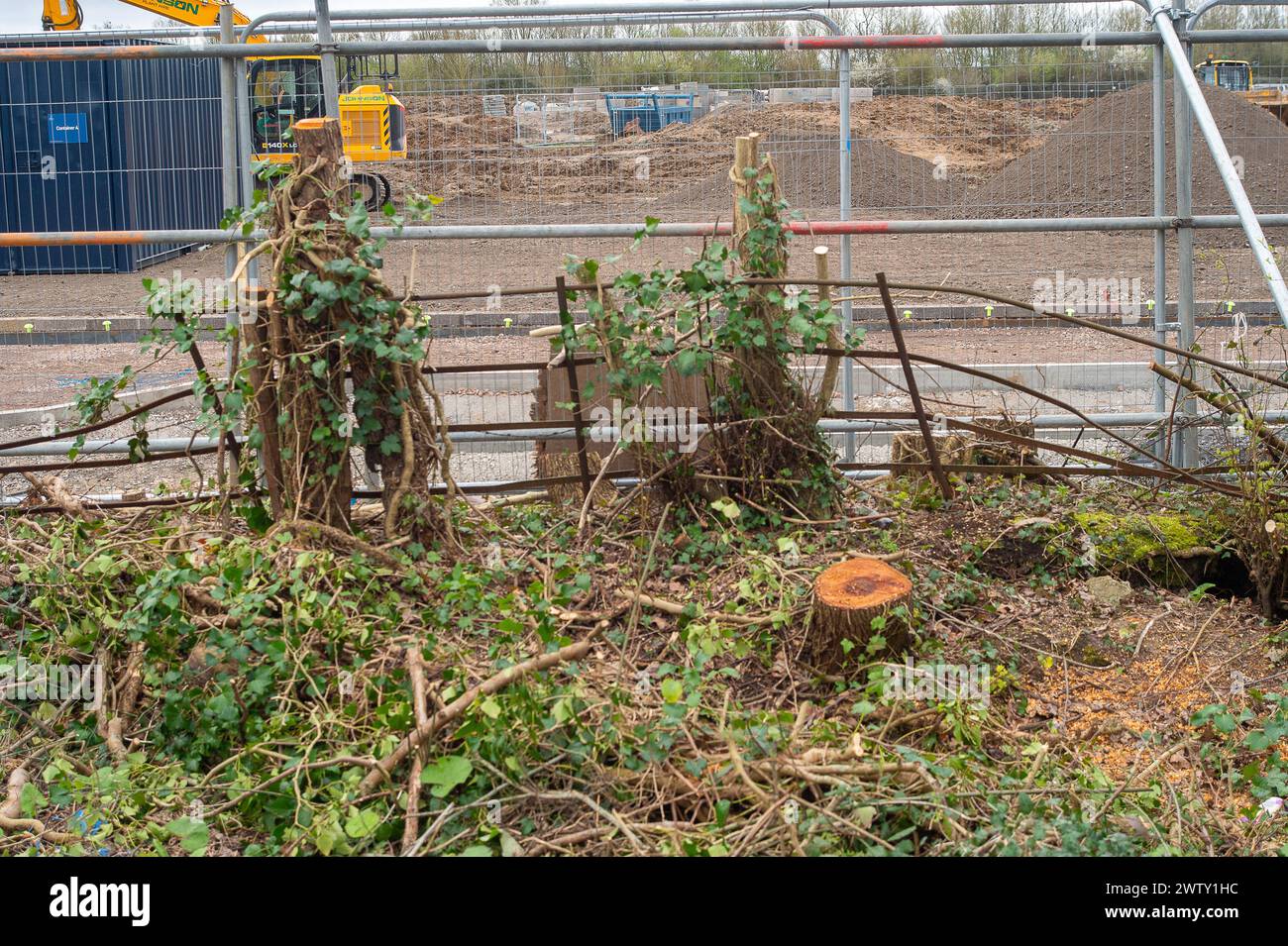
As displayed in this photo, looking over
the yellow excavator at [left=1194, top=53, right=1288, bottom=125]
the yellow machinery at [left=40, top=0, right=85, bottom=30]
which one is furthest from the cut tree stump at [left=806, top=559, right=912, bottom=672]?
the yellow machinery at [left=40, top=0, right=85, bottom=30]

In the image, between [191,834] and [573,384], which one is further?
[573,384]

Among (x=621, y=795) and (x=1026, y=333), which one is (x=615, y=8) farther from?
(x=1026, y=333)

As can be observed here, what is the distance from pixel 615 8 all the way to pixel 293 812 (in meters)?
4.66

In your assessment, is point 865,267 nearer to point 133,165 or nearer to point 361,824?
point 133,165

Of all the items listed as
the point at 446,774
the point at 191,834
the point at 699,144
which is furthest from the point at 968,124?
the point at 191,834

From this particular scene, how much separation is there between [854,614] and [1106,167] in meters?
4.69

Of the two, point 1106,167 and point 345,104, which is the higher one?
point 345,104

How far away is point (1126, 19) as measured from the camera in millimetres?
8914

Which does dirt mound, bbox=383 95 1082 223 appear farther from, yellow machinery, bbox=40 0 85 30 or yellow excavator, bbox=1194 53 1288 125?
yellow machinery, bbox=40 0 85 30

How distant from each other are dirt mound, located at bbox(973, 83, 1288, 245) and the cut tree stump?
330cm

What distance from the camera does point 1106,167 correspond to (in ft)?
27.2

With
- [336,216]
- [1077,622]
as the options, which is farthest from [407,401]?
[1077,622]

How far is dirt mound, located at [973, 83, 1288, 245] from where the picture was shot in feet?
25.6

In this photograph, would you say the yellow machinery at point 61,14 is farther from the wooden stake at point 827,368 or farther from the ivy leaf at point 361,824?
the ivy leaf at point 361,824
